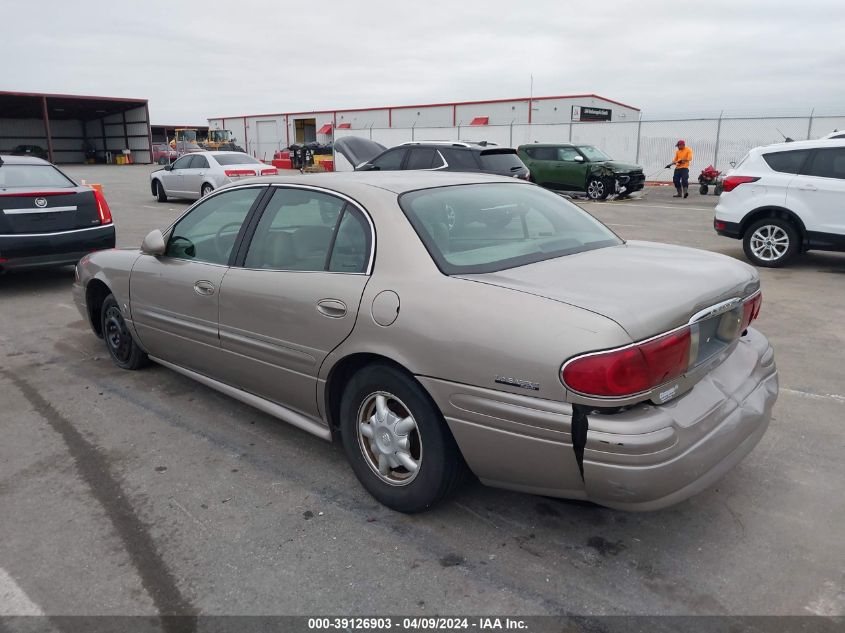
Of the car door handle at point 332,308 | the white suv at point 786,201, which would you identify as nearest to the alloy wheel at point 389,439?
the car door handle at point 332,308

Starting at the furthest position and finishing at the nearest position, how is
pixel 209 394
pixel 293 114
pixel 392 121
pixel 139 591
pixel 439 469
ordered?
pixel 293 114
pixel 392 121
pixel 209 394
pixel 439 469
pixel 139 591

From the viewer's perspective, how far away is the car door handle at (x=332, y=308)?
3.03 m

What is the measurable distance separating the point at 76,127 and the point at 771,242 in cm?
→ 5651

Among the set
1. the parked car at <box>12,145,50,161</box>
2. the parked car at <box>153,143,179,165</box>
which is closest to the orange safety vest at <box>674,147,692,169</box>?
the parked car at <box>153,143,179,165</box>

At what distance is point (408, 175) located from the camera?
369cm

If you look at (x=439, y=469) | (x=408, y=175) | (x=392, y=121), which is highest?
(x=392, y=121)

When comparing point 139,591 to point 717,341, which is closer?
point 139,591

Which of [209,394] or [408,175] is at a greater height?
[408,175]

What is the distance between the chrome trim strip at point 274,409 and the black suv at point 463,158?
28.6 ft

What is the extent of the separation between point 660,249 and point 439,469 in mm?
1725

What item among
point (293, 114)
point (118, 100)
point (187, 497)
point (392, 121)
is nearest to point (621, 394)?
point (187, 497)

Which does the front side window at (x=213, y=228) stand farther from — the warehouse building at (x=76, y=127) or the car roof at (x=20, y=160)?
the warehouse building at (x=76, y=127)

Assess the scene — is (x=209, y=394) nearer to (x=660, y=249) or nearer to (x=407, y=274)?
(x=407, y=274)

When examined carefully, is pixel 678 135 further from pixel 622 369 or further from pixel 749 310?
pixel 622 369
